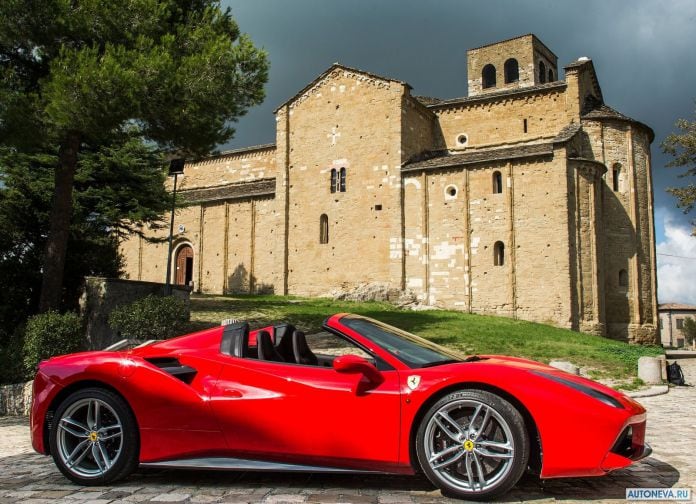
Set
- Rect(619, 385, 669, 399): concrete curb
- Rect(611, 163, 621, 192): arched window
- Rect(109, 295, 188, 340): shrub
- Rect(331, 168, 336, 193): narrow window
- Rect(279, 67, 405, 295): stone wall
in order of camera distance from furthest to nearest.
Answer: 1. Rect(331, 168, 336, 193): narrow window
2. Rect(279, 67, 405, 295): stone wall
3. Rect(611, 163, 621, 192): arched window
4. Rect(109, 295, 188, 340): shrub
5. Rect(619, 385, 669, 399): concrete curb

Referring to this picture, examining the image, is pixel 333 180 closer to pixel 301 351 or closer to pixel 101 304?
pixel 101 304

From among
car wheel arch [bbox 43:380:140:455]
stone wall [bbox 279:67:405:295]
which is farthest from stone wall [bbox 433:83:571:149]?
car wheel arch [bbox 43:380:140:455]

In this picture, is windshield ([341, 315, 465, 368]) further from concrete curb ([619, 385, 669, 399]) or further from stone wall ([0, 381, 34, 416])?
concrete curb ([619, 385, 669, 399])

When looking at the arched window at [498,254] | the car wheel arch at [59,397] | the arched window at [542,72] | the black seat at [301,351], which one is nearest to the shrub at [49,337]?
the car wheel arch at [59,397]

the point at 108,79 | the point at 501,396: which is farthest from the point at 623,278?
the point at 501,396

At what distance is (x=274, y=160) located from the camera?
32.3m

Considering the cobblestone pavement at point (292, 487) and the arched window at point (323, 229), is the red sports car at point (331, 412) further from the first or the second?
the arched window at point (323, 229)

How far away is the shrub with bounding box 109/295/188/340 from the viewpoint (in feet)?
33.9

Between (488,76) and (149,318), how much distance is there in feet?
104

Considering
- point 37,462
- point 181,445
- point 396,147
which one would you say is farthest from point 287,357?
point 396,147

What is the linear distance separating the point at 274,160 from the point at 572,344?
70.0ft

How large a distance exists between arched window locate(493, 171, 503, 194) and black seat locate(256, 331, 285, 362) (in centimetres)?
2090

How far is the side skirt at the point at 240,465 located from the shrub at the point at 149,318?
23.1 ft

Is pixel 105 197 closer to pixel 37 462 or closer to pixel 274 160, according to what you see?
pixel 37 462
